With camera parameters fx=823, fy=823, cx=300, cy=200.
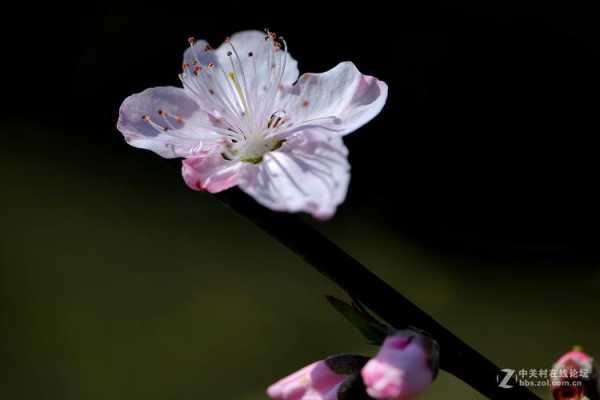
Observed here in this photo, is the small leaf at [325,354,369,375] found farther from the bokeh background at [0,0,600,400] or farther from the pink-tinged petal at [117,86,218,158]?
the bokeh background at [0,0,600,400]

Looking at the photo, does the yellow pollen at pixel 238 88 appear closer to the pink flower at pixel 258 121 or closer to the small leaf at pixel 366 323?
the pink flower at pixel 258 121

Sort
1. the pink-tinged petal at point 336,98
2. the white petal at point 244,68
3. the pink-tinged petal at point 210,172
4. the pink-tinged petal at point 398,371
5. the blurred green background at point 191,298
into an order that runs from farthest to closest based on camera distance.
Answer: the blurred green background at point 191,298 < the white petal at point 244,68 < the pink-tinged petal at point 336,98 < the pink-tinged petal at point 210,172 < the pink-tinged petal at point 398,371

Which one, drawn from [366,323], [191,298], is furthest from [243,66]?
[191,298]

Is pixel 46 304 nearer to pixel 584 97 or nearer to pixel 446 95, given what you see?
pixel 446 95

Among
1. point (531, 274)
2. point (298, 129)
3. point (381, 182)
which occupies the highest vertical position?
point (381, 182)

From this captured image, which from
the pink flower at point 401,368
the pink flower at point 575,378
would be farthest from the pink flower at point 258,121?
the pink flower at point 575,378

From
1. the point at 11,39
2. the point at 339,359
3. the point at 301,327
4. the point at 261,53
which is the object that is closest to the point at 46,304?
the point at 301,327

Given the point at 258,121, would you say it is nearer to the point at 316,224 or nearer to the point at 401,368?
the point at 401,368
